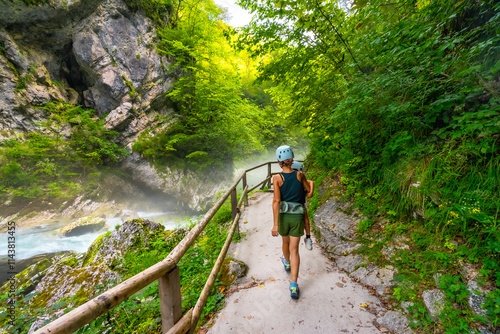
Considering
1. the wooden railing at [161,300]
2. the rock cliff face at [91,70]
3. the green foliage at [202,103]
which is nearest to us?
the wooden railing at [161,300]

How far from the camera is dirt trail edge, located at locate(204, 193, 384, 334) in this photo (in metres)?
2.10

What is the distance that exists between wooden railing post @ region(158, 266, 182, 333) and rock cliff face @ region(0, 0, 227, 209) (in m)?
11.6

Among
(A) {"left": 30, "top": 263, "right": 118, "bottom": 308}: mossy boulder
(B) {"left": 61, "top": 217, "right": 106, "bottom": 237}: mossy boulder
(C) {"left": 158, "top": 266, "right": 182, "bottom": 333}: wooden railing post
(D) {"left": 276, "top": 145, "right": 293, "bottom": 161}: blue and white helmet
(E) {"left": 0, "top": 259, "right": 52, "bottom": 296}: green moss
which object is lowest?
(B) {"left": 61, "top": 217, "right": 106, "bottom": 237}: mossy boulder

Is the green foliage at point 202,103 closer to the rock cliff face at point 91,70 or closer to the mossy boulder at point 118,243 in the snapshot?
the rock cliff face at point 91,70

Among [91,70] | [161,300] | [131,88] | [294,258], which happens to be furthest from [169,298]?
[91,70]

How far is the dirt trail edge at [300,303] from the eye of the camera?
2.10 meters

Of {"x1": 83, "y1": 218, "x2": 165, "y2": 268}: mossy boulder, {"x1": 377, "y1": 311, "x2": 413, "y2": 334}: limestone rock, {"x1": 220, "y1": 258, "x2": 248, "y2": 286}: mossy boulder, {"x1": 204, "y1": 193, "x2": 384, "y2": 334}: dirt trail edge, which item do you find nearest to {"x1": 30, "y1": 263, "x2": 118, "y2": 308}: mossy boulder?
{"x1": 83, "y1": 218, "x2": 165, "y2": 268}: mossy boulder

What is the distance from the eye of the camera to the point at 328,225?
3.96 meters

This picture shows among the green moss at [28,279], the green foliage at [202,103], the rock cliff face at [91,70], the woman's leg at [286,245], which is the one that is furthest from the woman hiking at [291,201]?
the rock cliff face at [91,70]

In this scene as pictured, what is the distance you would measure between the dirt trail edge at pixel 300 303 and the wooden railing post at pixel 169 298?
0.80m

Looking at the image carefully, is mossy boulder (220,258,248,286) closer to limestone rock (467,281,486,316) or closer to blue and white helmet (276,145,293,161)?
blue and white helmet (276,145,293,161)

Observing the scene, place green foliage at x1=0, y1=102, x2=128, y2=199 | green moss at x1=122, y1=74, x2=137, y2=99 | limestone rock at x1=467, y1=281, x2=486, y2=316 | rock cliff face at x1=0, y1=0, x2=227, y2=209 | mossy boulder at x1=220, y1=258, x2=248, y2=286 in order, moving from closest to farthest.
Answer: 1. limestone rock at x1=467, y1=281, x2=486, y2=316
2. mossy boulder at x1=220, y1=258, x2=248, y2=286
3. green foliage at x1=0, y1=102, x2=128, y2=199
4. rock cliff face at x1=0, y1=0, x2=227, y2=209
5. green moss at x1=122, y1=74, x2=137, y2=99

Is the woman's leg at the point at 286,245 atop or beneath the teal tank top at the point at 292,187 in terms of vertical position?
beneath

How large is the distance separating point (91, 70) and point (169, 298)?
1487 cm
